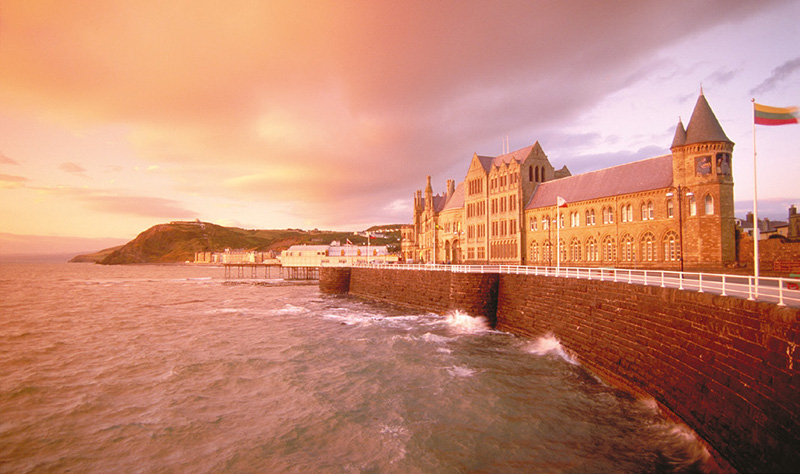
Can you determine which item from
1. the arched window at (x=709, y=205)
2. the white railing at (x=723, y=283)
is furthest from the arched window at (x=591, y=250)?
the white railing at (x=723, y=283)

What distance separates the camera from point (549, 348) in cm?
2391

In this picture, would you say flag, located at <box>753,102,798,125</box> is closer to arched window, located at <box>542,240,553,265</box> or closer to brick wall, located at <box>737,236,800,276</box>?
brick wall, located at <box>737,236,800,276</box>

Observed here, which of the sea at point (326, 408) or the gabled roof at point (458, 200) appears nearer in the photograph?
the sea at point (326, 408)

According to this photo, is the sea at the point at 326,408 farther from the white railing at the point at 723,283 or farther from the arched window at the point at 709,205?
the arched window at the point at 709,205

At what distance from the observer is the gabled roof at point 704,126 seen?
1484 inches

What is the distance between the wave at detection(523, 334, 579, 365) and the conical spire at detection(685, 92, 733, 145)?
27.3 metres

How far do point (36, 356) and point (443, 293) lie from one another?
30.6 meters

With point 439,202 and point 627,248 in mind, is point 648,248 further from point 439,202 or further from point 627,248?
point 439,202

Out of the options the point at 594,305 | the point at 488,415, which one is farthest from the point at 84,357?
the point at 594,305

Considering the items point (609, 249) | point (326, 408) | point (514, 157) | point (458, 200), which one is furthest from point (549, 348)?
point (458, 200)

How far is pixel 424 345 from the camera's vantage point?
85.3 feet

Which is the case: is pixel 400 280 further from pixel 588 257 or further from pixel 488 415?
pixel 488 415

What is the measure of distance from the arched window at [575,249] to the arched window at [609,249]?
12.4ft

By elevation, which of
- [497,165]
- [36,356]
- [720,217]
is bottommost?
[36,356]
